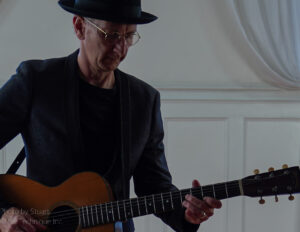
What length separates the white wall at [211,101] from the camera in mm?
2604

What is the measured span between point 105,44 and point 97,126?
0.31 meters

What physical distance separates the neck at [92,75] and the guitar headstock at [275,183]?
621 millimetres

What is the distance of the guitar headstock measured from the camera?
1153 mm

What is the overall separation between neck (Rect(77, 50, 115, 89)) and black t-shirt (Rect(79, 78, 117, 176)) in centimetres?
2

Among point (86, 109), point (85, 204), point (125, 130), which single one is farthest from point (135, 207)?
point (86, 109)

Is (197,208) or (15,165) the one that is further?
(15,165)

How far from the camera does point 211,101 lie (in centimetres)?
265

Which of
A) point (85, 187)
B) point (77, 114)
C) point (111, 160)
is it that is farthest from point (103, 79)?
point (85, 187)

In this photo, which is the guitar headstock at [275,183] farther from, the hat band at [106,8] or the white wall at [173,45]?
the white wall at [173,45]

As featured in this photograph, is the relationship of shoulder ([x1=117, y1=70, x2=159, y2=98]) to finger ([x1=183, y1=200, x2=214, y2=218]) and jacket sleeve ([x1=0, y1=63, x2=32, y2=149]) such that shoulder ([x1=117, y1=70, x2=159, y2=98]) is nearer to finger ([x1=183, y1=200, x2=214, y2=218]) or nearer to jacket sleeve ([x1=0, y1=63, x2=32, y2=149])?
jacket sleeve ([x1=0, y1=63, x2=32, y2=149])

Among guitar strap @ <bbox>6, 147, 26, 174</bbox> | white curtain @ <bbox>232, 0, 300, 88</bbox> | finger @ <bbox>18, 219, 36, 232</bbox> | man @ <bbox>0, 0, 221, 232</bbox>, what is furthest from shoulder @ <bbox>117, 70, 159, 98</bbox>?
white curtain @ <bbox>232, 0, 300, 88</bbox>

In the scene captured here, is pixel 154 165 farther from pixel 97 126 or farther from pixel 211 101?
pixel 211 101

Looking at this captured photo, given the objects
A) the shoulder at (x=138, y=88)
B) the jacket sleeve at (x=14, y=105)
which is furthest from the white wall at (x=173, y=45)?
the jacket sleeve at (x=14, y=105)

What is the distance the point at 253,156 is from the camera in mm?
2709
